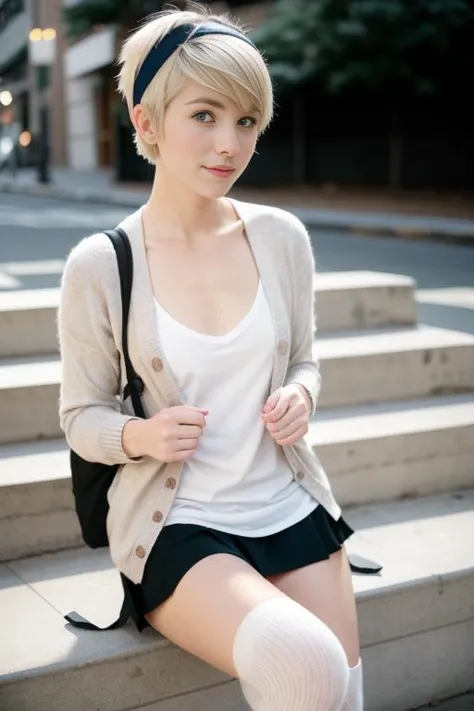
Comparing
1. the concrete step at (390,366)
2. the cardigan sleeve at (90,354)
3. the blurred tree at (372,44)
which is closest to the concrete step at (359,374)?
the concrete step at (390,366)

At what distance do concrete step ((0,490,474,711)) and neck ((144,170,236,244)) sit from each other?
40.1 inches

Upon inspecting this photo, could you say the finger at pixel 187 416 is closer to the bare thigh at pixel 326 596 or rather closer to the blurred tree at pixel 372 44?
the bare thigh at pixel 326 596

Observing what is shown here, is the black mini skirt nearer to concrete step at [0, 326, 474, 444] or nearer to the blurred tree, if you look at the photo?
concrete step at [0, 326, 474, 444]

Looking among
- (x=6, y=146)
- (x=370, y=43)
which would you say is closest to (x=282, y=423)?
(x=370, y=43)

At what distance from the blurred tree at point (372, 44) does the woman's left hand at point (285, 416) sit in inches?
655

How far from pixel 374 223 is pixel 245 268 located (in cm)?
1171

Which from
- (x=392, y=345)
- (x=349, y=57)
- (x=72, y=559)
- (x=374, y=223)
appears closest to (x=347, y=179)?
(x=349, y=57)

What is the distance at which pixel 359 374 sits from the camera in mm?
4336

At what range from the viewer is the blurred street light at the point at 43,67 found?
81.0 ft

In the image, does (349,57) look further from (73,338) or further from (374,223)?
(73,338)

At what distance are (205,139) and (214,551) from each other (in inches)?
36.8

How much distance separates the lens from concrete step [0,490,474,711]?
2.66 metres

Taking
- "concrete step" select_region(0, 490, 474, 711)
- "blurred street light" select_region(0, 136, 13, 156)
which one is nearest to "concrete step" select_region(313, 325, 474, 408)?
"concrete step" select_region(0, 490, 474, 711)

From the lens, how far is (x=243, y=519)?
2.52m
